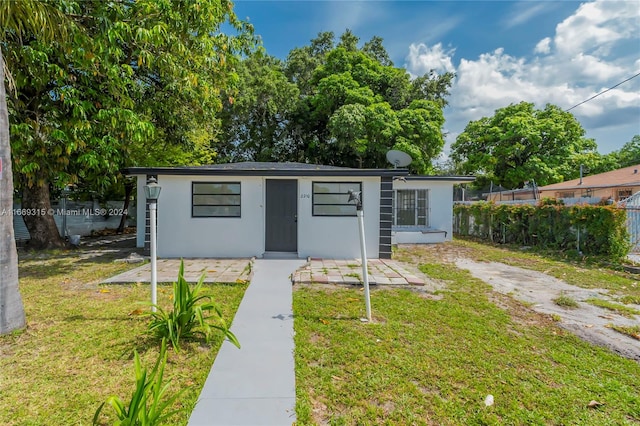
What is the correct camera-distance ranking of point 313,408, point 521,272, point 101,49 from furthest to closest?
point 521,272
point 101,49
point 313,408

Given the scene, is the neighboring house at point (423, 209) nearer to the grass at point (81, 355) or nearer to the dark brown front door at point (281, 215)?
the dark brown front door at point (281, 215)

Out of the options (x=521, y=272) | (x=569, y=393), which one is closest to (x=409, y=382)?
(x=569, y=393)

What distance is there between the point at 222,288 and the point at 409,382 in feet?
11.6

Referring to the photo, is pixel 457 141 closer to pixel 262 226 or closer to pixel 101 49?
pixel 262 226

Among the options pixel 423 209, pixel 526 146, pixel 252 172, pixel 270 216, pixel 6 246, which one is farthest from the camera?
pixel 526 146

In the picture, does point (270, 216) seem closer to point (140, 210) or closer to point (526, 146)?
point (140, 210)

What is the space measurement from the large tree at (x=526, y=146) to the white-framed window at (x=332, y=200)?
17760mm

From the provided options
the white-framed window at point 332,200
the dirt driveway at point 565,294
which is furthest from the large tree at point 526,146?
the white-framed window at point 332,200

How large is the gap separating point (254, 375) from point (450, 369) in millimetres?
1775

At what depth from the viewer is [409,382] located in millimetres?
2498

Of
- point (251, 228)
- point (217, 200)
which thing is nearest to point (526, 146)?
point (251, 228)

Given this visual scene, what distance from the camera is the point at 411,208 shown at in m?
11.7

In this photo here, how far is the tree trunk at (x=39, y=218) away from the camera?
29.4 feet

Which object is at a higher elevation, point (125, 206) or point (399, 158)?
point (399, 158)
